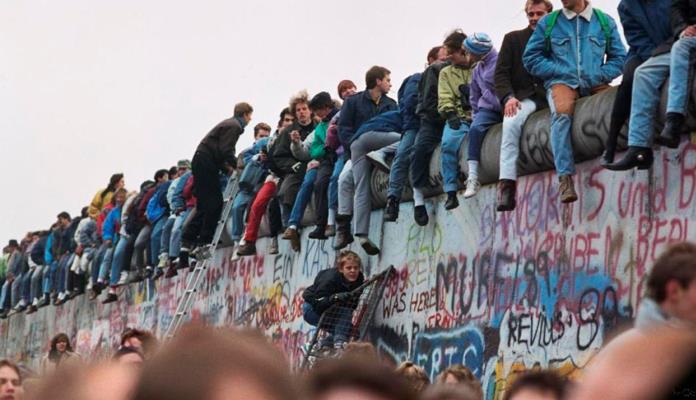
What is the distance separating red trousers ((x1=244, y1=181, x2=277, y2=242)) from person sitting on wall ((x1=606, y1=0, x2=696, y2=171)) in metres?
10.6

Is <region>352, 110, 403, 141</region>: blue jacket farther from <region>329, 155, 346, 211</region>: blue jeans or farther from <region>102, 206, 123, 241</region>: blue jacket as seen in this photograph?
<region>102, 206, 123, 241</region>: blue jacket

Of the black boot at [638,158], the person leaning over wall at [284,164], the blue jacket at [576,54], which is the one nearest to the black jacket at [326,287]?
the person leaning over wall at [284,164]

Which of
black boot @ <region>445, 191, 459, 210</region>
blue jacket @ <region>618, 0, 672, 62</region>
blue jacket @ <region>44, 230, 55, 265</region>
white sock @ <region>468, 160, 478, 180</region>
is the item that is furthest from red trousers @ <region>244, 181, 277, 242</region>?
blue jacket @ <region>44, 230, 55, 265</region>

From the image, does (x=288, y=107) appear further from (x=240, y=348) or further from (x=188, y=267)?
(x=240, y=348)

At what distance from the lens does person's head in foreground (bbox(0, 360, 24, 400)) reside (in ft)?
24.2

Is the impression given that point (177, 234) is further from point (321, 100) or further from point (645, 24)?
point (645, 24)

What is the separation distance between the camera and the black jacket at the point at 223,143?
77.9ft

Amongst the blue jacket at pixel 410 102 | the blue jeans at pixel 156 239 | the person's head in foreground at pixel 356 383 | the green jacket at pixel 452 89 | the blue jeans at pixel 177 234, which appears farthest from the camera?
the blue jeans at pixel 156 239

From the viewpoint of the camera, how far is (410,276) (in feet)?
55.6

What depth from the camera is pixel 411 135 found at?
15930 mm

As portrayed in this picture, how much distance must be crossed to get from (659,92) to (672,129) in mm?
548

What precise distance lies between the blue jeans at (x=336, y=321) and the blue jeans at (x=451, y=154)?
275 centimetres

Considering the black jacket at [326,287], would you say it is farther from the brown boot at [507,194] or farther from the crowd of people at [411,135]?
the brown boot at [507,194]

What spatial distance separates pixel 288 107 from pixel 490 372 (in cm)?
700
